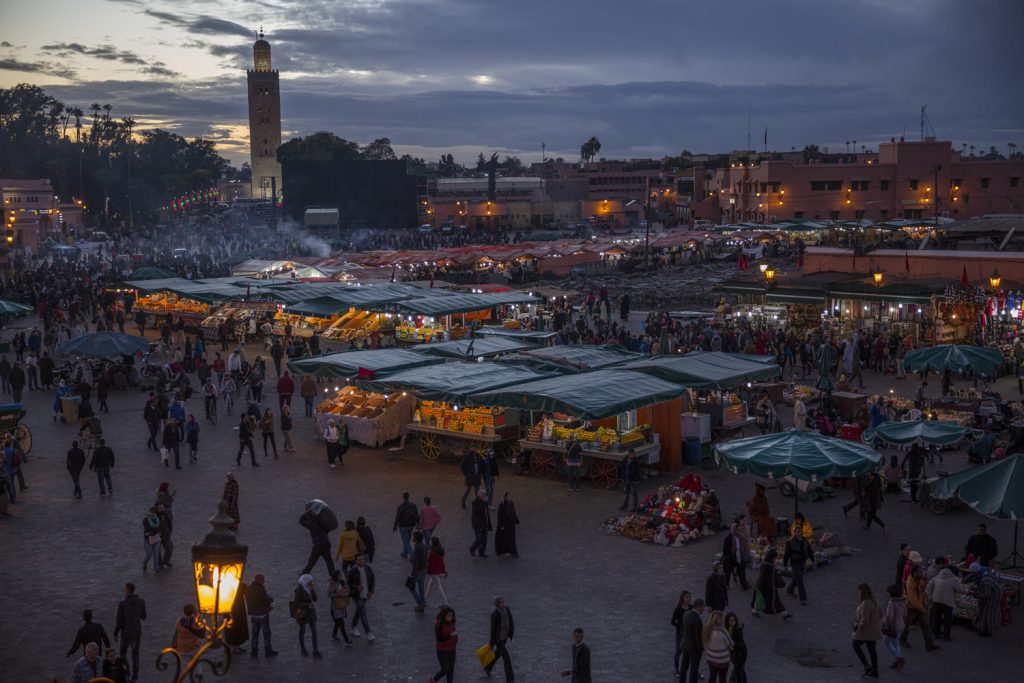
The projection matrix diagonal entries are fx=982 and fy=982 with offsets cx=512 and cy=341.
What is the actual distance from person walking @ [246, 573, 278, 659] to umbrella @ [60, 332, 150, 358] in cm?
1654

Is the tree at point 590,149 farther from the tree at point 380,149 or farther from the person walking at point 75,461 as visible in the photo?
the person walking at point 75,461

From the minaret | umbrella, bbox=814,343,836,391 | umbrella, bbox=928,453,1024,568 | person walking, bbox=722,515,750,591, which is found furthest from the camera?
the minaret

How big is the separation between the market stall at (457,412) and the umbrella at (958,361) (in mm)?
8262

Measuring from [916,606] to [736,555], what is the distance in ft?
7.25

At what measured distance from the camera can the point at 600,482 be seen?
17.9 meters

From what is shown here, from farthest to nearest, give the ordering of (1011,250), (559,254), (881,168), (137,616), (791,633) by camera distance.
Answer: (881,168) → (559,254) → (1011,250) → (791,633) → (137,616)

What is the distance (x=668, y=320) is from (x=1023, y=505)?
22369 millimetres

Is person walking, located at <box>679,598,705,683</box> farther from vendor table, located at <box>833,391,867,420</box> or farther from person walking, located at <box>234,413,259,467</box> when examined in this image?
vendor table, located at <box>833,391,867,420</box>

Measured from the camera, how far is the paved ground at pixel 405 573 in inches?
422

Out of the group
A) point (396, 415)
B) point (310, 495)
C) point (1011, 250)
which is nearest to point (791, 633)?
point (310, 495)

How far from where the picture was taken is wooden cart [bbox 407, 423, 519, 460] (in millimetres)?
19109

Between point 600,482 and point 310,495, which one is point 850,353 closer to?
point 600,482

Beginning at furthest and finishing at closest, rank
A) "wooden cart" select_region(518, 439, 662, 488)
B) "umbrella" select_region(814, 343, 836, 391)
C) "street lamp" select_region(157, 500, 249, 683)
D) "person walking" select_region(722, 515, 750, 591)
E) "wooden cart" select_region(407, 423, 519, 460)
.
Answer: "umbrella" select_region(814, 343, 836, 391) < "wooden cart" select_region(407, 423, 519, 460) < "wooden cart" select_region(518, 439, 662, 488) < "person walking" select_region(722, 515, 750, 591) < "street lamp" select_region(157, 500, 249, 683)

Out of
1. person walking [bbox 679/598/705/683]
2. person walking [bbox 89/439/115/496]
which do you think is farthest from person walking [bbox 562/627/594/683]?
person walking [bbox 89/439/115/496]
